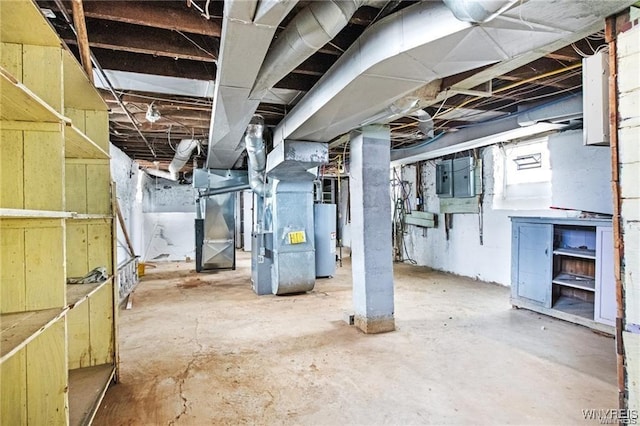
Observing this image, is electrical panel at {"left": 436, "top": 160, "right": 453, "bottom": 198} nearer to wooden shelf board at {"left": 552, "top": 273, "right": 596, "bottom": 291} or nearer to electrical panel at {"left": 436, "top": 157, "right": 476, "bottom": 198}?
electrical panel at {"left": 436, "top": 157, "right": 476, "bottom": 198}

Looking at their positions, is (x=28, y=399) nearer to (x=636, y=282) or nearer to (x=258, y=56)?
(x=258, y=56)

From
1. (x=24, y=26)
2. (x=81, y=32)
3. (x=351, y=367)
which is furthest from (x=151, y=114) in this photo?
(x=351, y=367)

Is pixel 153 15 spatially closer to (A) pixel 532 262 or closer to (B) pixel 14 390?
(B) pixel 14 390

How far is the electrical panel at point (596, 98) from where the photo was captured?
1.50 metres

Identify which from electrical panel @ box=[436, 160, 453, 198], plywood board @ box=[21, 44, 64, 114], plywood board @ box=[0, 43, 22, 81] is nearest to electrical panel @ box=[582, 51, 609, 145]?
plywood board @ box=[21, 44, 64, 114]

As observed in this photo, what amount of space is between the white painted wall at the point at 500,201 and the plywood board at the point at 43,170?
4.70 metres

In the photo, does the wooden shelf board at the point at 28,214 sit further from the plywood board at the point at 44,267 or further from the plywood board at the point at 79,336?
the plywood board at the point at 79,336

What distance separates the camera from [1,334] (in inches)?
45.4

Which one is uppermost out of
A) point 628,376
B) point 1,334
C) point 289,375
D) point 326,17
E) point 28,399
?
point 326,17

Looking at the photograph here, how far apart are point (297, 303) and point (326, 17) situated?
11.4ft

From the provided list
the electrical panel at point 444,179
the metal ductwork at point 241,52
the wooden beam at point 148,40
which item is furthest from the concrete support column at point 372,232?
the electrical panel at point 444,179

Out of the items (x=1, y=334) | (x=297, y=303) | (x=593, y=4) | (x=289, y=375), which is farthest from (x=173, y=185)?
(x=593, y=4)

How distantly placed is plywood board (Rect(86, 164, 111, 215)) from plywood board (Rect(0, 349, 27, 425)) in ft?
3.40

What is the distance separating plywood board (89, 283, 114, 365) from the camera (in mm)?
2293
